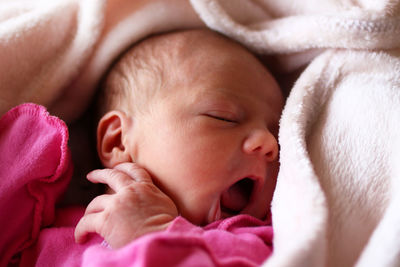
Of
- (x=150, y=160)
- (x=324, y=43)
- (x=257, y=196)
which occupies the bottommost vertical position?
(x=257, y=196)

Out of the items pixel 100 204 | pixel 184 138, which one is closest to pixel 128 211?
pixel 100 204

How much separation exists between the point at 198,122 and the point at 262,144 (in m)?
0.15

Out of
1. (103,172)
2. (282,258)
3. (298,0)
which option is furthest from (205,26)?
(282,258)

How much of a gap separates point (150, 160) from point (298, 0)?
24.4 inches

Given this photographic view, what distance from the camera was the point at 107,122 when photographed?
1.10 m

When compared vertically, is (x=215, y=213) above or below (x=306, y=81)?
below

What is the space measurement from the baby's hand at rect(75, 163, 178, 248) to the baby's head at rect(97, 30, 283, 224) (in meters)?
0.05

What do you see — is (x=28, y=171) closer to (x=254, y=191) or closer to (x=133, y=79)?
(x=133, y=79)

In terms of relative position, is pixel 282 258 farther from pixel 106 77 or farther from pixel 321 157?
pixel 106 77

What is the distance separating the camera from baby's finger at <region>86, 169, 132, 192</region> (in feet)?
3.04

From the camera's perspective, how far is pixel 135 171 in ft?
3.14

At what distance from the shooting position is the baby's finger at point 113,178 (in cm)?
93

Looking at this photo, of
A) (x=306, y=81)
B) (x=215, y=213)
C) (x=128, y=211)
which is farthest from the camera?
(x=306, y=81)

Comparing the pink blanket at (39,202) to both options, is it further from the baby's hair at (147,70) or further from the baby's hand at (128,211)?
the baby's hair at (147,70)
